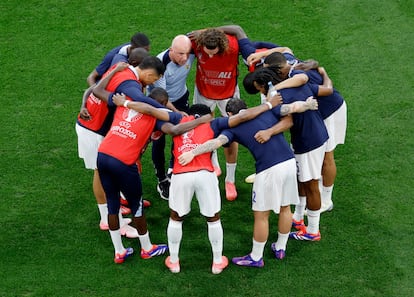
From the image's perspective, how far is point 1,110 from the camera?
10.2 meters

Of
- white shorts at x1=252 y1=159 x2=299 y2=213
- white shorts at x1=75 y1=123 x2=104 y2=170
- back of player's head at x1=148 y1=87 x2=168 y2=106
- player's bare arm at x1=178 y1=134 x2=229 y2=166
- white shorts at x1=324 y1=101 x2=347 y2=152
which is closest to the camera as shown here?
player's bare arm at x1=178 y1=134 x2=229 y2=166

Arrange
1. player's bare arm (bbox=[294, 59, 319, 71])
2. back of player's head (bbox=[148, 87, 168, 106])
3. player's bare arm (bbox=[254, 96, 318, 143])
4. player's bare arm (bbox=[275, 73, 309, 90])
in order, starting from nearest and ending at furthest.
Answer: player's bare arm (bbox=[254, 96, 318, 143]) < player's bare arm (bbox=[275, 73, 309, 90]) < back of player's head (bbox=[148, 87, 168, 106]) < player's bare arm (bbox=[294, 59, 319, 71])

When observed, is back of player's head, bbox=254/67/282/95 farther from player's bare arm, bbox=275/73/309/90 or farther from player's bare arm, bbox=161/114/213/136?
player's bare arm, bbox=161/114/213/136

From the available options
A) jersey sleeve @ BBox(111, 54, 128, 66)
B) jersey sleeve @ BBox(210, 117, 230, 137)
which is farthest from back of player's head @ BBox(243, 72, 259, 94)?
jersey sleeve @ BBox(111, 54, 128, 66)

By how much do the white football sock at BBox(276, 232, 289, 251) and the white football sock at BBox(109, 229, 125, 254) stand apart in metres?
1.76

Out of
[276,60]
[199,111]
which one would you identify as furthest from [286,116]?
[199,111]

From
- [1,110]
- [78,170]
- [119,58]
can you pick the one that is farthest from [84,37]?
[119,58]

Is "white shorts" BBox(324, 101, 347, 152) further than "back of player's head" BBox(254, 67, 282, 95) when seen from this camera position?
Yes

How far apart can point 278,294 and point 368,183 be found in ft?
7.76

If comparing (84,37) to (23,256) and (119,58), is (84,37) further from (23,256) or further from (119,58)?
(23,256)

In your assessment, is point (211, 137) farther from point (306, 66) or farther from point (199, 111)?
point (306, 66)

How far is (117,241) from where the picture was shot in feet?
24.4

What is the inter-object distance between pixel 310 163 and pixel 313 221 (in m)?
0.75

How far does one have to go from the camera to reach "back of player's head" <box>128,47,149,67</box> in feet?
24.5
